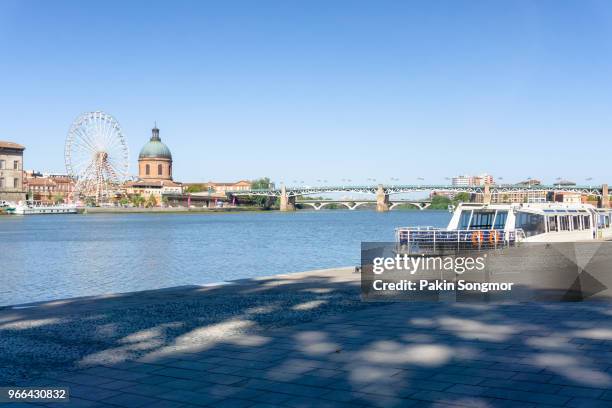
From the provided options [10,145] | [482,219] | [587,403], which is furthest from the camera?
[10,145]

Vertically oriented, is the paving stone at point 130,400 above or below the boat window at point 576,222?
below

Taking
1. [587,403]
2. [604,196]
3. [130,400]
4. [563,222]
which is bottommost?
[130,400]

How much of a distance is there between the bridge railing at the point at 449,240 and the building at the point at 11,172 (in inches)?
7036

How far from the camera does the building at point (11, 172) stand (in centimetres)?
18538

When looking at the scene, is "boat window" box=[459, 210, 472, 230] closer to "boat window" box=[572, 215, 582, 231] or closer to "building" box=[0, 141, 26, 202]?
"boat window" box=[572, 215, 582, 231]

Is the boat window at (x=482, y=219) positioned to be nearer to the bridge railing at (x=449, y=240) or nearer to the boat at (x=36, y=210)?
the bridge railing at (x=449, y=240)

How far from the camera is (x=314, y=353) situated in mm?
11133

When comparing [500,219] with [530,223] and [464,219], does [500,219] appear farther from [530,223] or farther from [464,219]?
[530,223]

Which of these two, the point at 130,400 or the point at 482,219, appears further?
the point at 482,219

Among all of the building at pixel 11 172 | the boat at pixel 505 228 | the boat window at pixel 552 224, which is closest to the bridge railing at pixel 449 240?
the boat at pixel 505 228

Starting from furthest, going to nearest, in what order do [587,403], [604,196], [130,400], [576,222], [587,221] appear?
[604,196] < [587,221] < [576,222] < [130,400] < [587,403]

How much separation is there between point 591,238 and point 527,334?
2473cm

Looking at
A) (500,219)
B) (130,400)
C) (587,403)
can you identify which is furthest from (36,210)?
(587,403)

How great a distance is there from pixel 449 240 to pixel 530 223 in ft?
21.5
